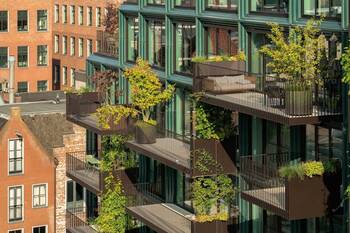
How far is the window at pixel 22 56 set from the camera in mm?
100875

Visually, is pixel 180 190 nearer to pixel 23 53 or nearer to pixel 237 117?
pixel 237 117

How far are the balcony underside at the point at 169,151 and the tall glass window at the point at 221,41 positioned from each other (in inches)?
132

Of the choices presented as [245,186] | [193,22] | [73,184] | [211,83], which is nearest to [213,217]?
[245,186]

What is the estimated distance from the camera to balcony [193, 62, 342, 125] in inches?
1056

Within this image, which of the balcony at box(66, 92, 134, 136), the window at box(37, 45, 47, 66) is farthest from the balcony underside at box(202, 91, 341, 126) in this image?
the window at box(37, 45, 47, 66)

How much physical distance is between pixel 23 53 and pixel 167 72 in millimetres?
64945

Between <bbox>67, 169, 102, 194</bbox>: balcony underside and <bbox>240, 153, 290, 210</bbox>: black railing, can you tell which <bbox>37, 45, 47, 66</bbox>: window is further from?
<bbox>240, 153, 290, 210</bbox>: black railing

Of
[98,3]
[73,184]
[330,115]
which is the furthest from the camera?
[98,3]

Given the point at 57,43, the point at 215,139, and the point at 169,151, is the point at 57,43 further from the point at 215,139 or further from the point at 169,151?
the point at 215,139

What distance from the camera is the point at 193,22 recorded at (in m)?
35.9

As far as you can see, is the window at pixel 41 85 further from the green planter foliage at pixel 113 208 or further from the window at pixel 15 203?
the green planter foliage at pixel 113 208

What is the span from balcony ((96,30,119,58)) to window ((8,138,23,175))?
11.3m

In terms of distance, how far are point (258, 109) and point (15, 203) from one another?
31.2m

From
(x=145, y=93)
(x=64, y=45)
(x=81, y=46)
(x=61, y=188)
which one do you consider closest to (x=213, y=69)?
(x=145, y=93)
